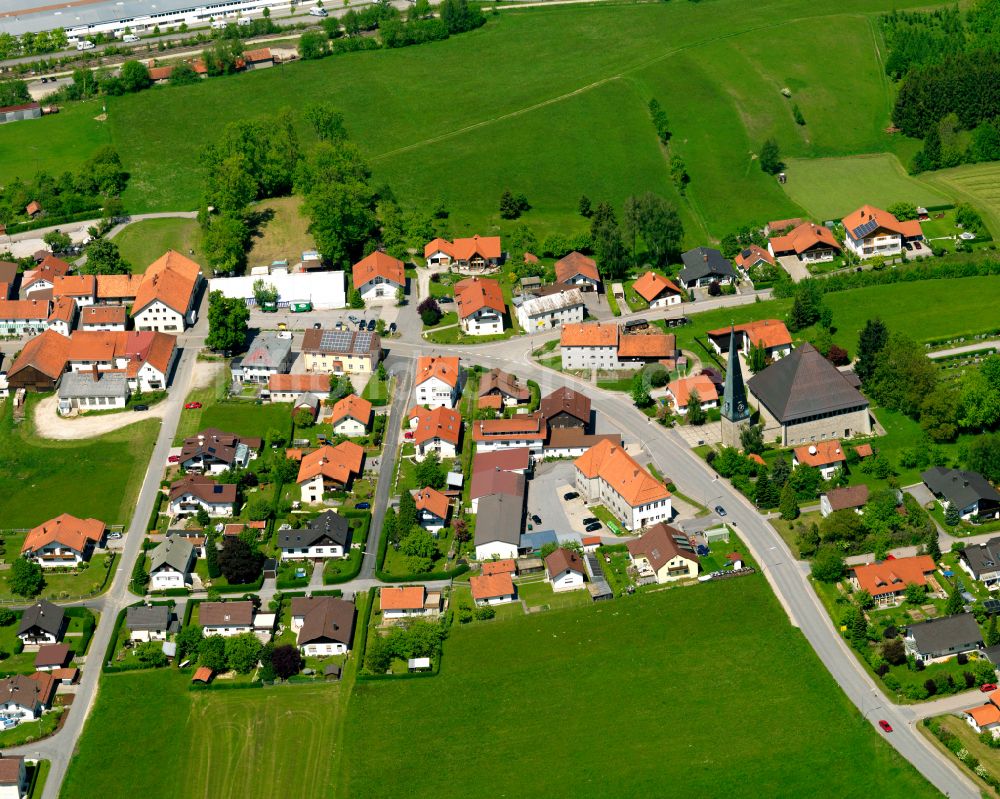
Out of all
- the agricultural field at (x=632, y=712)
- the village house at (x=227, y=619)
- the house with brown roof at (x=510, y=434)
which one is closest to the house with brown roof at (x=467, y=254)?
the house with brown roof at (x=510, y=434)

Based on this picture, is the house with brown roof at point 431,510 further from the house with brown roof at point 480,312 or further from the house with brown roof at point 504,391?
the house with brown roof at point 480,312

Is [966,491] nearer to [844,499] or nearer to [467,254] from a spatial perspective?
[844,499]

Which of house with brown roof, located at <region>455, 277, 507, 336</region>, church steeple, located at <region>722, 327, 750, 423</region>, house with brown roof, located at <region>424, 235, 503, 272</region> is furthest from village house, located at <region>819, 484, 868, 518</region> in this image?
house with brown roof, located at <region>424, 235, 503, 272</region>

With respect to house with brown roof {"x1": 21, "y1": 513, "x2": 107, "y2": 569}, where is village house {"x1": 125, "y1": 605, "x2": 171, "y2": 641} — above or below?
below

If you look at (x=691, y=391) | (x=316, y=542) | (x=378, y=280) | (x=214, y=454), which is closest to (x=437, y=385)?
(x=214, y=454)

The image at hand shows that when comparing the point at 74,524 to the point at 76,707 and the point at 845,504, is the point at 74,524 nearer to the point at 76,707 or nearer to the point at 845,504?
the point at 76,707

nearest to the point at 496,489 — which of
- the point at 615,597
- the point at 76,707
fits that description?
the point at 615,597

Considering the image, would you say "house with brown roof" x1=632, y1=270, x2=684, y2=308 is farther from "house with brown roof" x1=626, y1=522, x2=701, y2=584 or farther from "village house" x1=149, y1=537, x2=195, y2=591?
"village house" x1=149, y1=537, x2=195, y2=591
